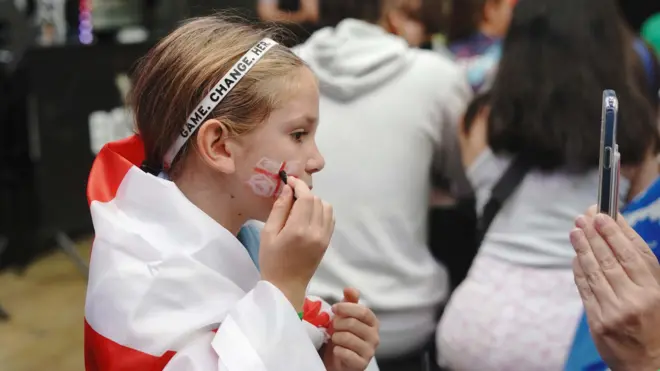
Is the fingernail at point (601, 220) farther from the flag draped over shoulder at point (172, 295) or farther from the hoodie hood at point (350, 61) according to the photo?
the hoodie hood at point (350, 61)

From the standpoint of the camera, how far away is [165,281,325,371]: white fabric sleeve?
94 cm

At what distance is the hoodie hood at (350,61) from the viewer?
1.85m

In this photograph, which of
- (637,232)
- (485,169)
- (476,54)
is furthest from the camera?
(476,54)

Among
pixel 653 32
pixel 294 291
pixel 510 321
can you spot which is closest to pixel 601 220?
pixel 294 291

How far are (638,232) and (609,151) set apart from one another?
30 cm

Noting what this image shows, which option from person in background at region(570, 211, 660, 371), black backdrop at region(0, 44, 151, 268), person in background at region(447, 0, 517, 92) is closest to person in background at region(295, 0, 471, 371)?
person in background at region(570, 211, 660, 371)

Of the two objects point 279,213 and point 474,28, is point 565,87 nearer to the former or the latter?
point 279,213

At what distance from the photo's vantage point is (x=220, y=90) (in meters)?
1.06

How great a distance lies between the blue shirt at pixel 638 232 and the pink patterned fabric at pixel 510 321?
413 millimetres

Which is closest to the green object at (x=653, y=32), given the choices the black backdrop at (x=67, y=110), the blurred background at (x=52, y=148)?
the blurred background at (x=52, y=148)

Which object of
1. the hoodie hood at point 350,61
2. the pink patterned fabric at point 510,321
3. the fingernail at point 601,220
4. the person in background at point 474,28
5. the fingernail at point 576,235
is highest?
the fingernail at point 601,220

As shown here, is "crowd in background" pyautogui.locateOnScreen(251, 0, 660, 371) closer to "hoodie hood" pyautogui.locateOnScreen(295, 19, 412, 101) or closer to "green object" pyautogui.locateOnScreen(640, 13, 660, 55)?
"hoodie hood" pyautogui.locateOnScreen(295, 19, 412, 101)

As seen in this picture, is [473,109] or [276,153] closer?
[276,153]

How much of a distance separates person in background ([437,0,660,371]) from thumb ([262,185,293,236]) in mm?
915
